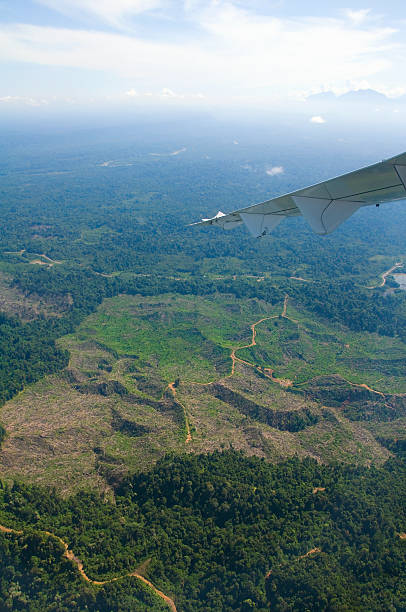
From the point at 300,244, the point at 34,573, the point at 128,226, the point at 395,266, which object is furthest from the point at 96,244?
the point at 34,573

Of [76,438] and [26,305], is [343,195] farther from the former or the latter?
[26,305]

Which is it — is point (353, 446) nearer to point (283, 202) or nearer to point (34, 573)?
point (34, 573)

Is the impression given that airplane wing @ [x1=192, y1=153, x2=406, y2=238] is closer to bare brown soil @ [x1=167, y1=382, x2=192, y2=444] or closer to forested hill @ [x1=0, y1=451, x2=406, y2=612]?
forested hill @ [x1=0, y1=451, x2=406, y2=612]

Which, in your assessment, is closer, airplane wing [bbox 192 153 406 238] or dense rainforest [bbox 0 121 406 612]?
airplane wing [bbox 192 153 406 238]

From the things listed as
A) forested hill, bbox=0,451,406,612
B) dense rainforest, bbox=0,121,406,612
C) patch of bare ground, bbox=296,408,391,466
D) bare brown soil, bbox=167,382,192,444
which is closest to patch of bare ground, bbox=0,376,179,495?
bare brown soil, bbox=167,382,192,444

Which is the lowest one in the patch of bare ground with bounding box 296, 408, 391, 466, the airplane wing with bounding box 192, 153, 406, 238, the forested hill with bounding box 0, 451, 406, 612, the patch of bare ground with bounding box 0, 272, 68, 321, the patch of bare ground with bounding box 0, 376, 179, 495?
the patch of bare ground with bounding box 296, 408, 391, 466

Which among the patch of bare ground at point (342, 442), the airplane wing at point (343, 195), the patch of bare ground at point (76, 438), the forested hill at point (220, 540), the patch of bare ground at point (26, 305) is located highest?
the airplane wing at point (343, 195)

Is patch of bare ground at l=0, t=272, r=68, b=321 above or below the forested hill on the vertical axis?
above

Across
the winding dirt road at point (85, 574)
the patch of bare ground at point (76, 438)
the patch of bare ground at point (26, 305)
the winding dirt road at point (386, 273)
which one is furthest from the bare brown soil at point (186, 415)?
the winding dirt road at point (386, 273)

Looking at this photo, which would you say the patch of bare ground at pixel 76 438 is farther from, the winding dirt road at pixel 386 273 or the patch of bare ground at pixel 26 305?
the winding dirt road at pixel 386 273

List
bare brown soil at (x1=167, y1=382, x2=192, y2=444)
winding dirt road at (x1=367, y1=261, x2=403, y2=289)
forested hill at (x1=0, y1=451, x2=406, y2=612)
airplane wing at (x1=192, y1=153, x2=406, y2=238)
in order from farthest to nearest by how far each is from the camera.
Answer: winding dirt road at (x1=367, y1=261, x2=403, y2=289)
bare brown soil at (x1=167, y1=382, x2=192, y2=444)
forested hill at (x1=0, y1=451, x2=406, y2=612)
airplane wing at (x1=192, y1=153, x2=406, y2=238)
